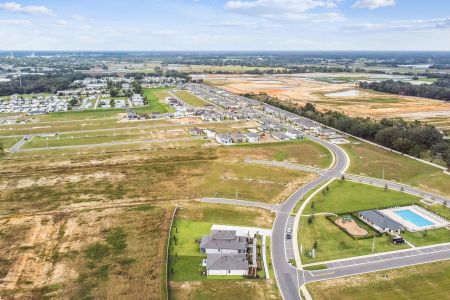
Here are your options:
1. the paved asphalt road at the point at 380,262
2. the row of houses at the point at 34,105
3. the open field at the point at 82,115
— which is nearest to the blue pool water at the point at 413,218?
the paved asphalt road at the point at 380,262

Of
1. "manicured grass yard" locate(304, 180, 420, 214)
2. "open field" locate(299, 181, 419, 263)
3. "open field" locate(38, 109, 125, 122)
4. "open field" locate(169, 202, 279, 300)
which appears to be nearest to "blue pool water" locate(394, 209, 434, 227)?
"manicured grass yard" locate(304, 180, 420, 214)

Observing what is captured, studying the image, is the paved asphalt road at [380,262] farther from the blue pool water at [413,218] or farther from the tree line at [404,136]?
the tree line at [404,136]

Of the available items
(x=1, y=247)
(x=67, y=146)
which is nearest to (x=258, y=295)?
(x=1, y=247)

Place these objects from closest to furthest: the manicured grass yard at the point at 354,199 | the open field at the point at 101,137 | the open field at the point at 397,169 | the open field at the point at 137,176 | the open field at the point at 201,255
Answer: the open field at the point at 201,255
the manicured grass yard at the point at 354,199
the open field at the point at 137,176
the open field at the point at 397,169
the open field at the point at 101,137

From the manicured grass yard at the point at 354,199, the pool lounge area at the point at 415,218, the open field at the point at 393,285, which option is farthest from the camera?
the manicured grass yard at the point at 354,199

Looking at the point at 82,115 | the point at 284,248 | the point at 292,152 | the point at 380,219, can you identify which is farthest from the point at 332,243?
the point at 82,115

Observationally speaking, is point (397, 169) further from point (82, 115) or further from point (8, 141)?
point (82, 115)
